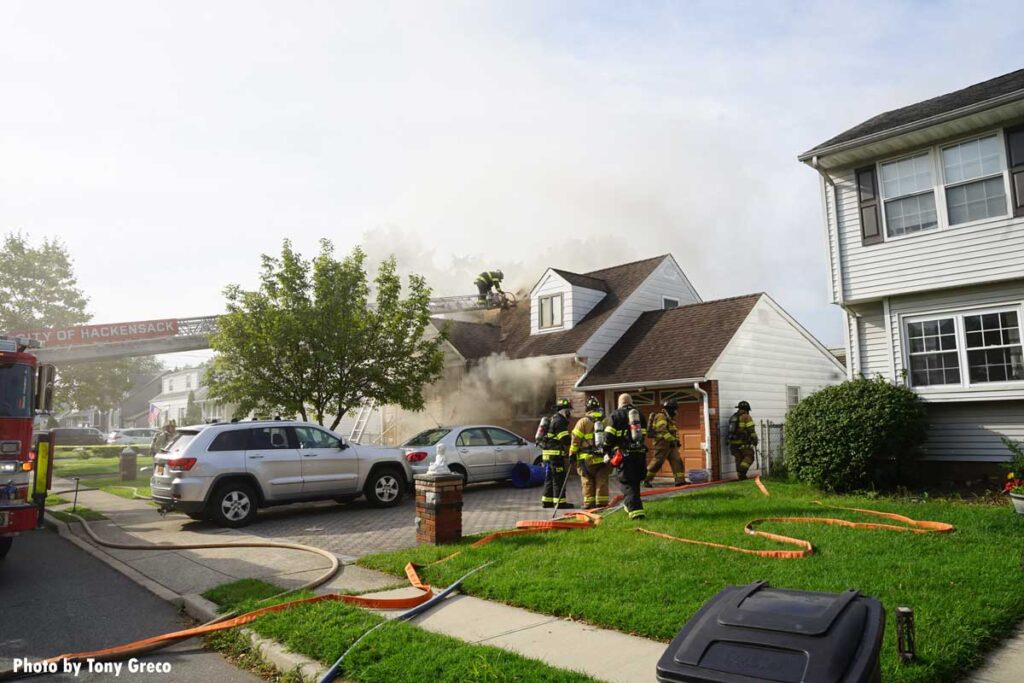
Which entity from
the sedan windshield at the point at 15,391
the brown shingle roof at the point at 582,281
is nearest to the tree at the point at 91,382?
the brown shingle roof at the point at 582,281

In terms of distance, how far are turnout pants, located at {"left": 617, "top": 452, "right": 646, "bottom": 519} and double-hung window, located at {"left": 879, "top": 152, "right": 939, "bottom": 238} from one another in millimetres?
6666

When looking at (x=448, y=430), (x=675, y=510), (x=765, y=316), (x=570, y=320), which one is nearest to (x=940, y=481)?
(x=675, y=510)

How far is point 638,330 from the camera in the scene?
1978 cm

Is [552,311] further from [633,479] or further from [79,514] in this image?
[79,514]

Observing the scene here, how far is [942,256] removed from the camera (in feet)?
37.4

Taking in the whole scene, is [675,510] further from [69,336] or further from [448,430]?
[69,336]

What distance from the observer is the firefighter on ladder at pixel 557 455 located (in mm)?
11070

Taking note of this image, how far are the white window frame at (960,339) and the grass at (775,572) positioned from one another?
9.88 ft

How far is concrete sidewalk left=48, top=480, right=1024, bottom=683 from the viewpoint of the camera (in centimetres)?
430

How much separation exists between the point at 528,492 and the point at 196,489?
6.56m

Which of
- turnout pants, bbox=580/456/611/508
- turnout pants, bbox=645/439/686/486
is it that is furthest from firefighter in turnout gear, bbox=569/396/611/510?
turnout pants, bbox=645/439/686/486

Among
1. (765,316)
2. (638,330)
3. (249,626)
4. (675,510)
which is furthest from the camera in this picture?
(638,330)

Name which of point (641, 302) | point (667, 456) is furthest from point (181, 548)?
point (641, 302)

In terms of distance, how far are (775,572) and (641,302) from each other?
50.7 feet
